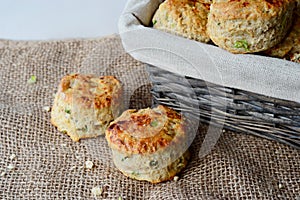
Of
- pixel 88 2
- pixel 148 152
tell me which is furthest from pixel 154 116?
pixel 88 2

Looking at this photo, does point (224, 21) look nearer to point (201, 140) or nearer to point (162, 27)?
point (162, 27)

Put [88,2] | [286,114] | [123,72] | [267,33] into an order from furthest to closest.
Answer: [88,2] → [123,72] → [286,114] → [267,33]

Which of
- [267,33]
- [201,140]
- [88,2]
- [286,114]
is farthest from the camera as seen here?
[88,2]

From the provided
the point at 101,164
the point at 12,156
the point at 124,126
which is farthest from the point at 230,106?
the point at 12,156

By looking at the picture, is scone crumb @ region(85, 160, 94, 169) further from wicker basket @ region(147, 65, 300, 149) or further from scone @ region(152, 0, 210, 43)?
scone @ region(152, 0, 210, 43)

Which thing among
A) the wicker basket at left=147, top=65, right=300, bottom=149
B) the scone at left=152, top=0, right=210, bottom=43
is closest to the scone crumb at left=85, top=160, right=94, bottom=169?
the wicker basket at left=147, top=65, right=300, bottom=149

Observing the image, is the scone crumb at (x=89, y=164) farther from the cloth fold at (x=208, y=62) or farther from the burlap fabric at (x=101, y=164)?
the cloth fold at (x=208, y=62)
